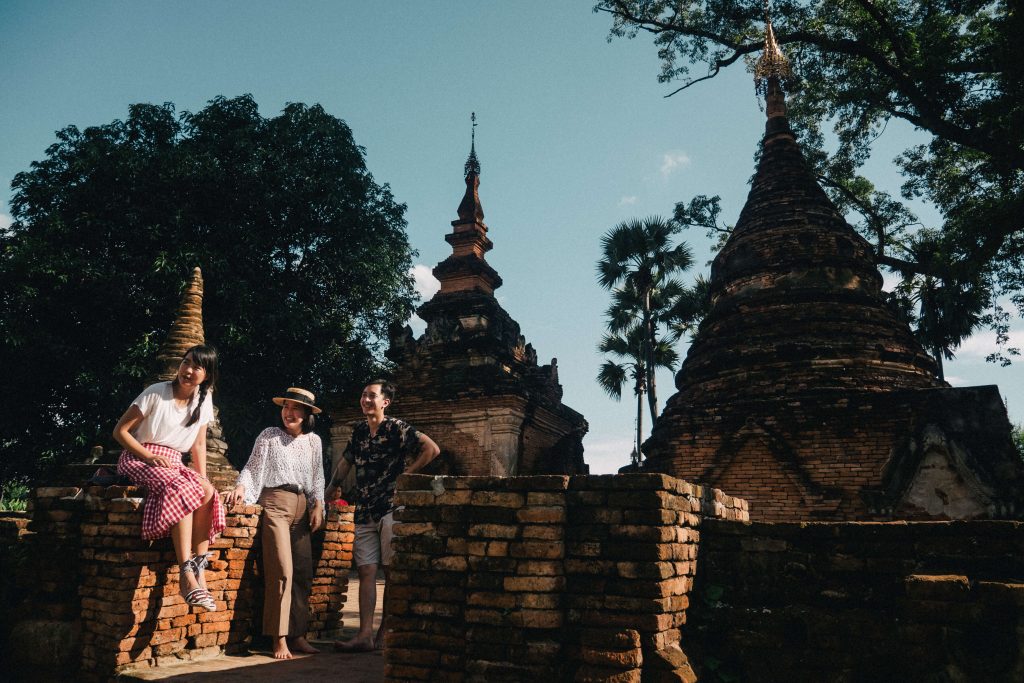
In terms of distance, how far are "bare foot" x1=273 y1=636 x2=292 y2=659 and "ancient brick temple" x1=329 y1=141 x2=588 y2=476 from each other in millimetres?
7332

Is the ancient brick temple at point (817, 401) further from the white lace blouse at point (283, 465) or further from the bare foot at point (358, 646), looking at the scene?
the white lace blouse at point (283, 465)

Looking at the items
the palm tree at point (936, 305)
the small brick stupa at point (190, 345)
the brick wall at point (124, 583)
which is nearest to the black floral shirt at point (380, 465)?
the brick wall at point (124, 583)

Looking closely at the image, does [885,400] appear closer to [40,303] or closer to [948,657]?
[948,657]

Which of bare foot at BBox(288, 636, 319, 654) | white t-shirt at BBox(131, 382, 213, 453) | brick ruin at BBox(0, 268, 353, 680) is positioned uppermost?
white t-shirt at BBox(131, 382, 213, 453)

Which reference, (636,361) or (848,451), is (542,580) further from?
(636,361)

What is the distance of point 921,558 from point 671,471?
755 centimetres

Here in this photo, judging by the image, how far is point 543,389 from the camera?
546 inches

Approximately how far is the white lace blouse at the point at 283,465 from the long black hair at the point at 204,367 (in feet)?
1.39

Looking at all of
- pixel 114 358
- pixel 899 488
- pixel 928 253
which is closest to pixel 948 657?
pixel 899 488

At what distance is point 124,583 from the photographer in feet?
12.4

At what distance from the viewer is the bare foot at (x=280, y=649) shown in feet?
13.8

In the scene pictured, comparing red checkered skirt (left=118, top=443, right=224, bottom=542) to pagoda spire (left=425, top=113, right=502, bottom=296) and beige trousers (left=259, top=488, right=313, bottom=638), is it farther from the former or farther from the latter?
pagoda spire (left=425, top=113, right=502, bottom=296)

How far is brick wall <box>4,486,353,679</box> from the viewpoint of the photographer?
379cm

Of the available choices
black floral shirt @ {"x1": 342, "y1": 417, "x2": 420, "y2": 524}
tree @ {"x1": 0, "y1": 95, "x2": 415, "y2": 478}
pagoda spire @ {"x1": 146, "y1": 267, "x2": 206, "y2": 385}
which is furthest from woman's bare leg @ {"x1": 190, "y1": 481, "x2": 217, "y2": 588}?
tree @ {"x1": 0, "y1": 95, "x2": 415, "y2": 478}
